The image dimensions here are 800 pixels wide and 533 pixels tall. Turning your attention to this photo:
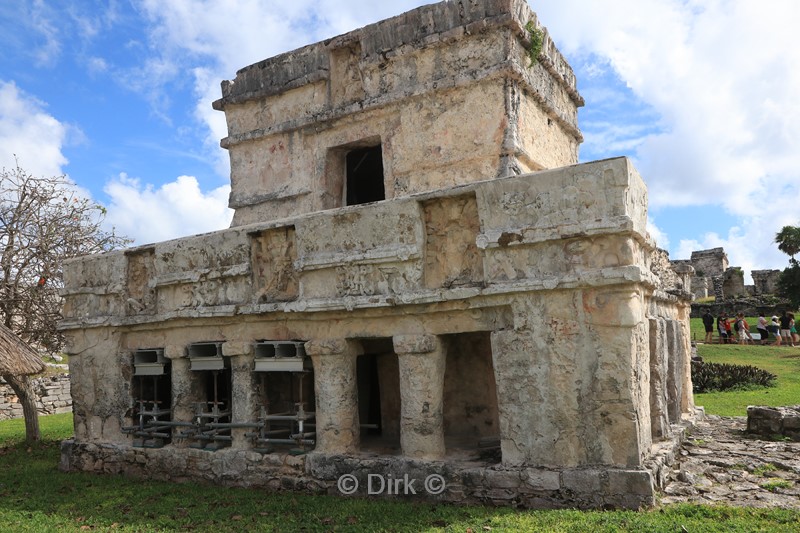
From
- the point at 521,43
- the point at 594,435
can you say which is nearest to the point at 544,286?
the point at 594,435

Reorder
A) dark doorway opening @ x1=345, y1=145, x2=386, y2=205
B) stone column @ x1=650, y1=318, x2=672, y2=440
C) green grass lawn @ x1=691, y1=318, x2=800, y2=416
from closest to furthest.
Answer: stone column @ x1=650, y1=318, x2=672, y2=440 < dark doorway opening @ x1=345, y1=145, x2=386, y2=205 < green grass lawn @ x1=691, y1=318, x2=800, y2=416

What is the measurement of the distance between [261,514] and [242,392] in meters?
1.67

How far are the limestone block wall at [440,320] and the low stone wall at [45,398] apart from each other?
27.1 ft

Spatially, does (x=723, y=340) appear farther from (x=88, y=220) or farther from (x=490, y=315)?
(x=88, y=220)

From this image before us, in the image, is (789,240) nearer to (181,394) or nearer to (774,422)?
(774,422)

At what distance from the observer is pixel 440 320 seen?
19.6ft

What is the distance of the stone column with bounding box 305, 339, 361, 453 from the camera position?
6.41m

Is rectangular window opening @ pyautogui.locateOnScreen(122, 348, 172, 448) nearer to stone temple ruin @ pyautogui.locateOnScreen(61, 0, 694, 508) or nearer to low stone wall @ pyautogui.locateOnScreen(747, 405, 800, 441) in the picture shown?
stone temple ruin @ pyautogui.locateOnScreen(61, 0, 694, 508)

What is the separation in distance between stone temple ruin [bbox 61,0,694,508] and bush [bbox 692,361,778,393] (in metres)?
5.00

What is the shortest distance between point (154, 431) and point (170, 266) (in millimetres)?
2080

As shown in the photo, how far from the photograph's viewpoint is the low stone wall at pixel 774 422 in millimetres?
7773

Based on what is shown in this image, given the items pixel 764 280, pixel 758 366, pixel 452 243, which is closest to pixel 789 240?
pixel 764 280

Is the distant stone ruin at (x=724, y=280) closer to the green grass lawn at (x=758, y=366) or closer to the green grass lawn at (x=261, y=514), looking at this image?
the green grass lawn at (x=758, y=366)

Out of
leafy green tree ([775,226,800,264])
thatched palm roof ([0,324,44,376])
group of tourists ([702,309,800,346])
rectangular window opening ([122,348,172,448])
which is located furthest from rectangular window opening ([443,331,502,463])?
leafy green tree ([775,226,800,264])
